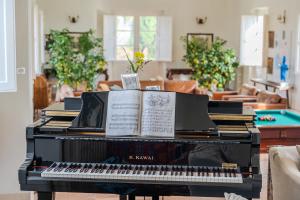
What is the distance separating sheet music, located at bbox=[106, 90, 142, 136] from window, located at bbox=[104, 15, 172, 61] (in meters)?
11.5

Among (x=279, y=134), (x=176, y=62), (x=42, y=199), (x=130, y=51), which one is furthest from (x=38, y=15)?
(x=42, y=199)

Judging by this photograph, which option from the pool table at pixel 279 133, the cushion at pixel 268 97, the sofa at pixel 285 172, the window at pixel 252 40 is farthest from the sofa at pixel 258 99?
the sofa at pixel 285 172

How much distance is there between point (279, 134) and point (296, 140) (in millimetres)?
293

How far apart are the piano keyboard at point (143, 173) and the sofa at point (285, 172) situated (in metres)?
0.35

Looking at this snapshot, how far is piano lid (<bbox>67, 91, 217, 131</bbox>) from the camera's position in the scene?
3236mm

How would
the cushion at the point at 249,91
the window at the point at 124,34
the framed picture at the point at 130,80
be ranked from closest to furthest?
the framed picture at the point at 130,80 < the cushion at the point at 249,91 < the window at the point at 124,34

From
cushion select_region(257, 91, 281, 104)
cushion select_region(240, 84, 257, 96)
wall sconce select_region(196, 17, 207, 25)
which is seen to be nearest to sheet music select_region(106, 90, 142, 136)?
cushion select_region(257, 91, 281, 104)

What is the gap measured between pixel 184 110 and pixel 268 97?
18.2 ft

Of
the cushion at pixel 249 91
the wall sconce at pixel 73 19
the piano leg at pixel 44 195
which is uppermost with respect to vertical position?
the wall sconce at pixel 73 19

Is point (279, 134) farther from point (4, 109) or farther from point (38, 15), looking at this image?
point (38, 15)

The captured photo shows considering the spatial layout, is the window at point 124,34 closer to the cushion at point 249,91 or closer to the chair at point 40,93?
the chair at point 40,93

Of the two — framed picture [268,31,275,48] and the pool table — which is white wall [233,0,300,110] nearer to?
framed picture [268,31,275,48]

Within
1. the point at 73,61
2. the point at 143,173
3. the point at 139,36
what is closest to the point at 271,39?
the point at 139,36

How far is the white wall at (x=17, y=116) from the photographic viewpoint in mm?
4465
